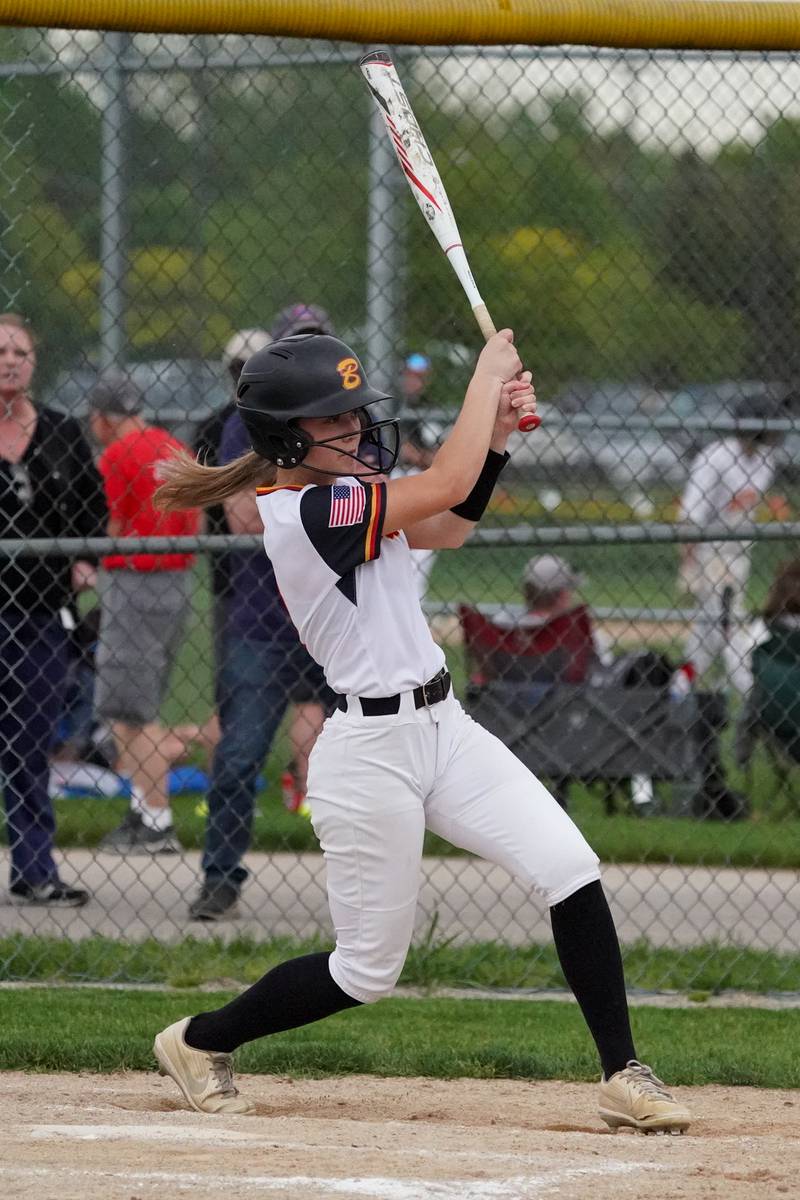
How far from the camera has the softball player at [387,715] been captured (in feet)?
11.2

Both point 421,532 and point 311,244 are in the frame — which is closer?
point 421,532

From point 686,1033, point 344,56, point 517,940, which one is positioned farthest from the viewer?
point 344,56

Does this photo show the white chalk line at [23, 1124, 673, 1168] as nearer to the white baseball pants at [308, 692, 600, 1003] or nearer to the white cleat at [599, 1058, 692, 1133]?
the white cleat at [599, 1058, 692, 1133]

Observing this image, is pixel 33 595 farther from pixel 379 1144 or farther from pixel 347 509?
pixel 379 1144

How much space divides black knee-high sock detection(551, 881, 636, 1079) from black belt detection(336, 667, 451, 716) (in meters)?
0.48

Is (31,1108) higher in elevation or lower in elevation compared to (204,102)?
lower

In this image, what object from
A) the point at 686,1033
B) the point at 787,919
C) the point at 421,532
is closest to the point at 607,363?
the point at 787,919

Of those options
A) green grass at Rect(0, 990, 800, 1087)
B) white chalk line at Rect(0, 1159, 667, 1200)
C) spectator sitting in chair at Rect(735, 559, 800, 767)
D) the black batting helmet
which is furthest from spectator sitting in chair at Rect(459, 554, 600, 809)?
white chalk line at Rect(0, 1159, 667, 1200)

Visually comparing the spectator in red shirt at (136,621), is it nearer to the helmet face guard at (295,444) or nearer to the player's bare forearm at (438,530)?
the player's bare forearm at (438,530)

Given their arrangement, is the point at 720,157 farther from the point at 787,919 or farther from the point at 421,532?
the point at 421,532

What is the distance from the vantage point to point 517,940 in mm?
5840

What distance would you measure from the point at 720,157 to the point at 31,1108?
5.19m

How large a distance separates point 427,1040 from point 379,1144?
4.06 ft

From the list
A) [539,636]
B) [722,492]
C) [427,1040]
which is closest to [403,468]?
[539,636]
